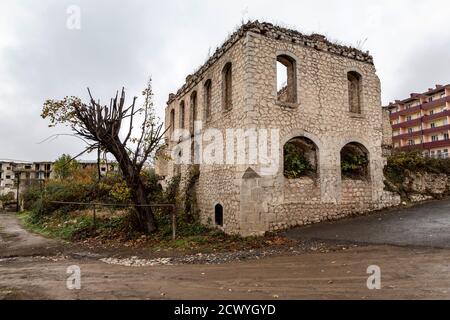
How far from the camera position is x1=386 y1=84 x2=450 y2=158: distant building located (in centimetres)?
3994

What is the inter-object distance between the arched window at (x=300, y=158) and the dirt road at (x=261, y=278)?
347 cm

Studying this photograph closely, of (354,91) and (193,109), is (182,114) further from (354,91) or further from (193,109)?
(354,91)

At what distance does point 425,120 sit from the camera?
42688 millimetres

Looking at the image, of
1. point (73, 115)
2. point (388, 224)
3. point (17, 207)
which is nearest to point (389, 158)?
point (388, 224)

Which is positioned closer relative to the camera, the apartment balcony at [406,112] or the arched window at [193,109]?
the arched window at [193,109]

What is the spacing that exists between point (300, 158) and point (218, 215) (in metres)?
3.55

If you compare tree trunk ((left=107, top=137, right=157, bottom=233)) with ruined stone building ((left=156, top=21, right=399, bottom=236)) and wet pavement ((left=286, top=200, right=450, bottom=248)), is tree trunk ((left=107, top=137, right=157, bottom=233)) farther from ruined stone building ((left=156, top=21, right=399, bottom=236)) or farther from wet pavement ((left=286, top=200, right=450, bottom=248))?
wet pavement ((left=286, top=200, right=450, bottom=248))

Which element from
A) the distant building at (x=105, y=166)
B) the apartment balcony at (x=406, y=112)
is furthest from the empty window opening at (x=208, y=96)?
the apartment balcony at (x=406, y=112)

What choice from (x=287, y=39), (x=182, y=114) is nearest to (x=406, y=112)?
(x=182, y=114)

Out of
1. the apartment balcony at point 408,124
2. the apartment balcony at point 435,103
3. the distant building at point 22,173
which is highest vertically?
the apartment balcony at point 435,103

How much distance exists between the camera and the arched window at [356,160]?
11.5m

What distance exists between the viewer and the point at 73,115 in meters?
10.3

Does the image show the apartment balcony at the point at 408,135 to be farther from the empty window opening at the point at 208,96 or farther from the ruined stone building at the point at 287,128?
the empty window opening at the point at 208,96
